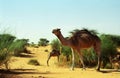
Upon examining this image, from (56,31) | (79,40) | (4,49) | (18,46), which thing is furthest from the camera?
(18,46)

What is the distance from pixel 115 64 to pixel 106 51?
2.23 meters

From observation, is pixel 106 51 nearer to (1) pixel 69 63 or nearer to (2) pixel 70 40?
(1) pixel 69 63

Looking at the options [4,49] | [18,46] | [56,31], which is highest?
[56,31]

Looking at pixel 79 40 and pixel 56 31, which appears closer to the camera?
pixel 56 31

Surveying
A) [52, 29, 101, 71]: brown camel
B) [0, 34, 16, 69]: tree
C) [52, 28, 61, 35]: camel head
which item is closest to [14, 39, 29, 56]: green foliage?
[0, 34, 16, 69]: tree

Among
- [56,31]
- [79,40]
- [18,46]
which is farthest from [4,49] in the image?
[18,46]

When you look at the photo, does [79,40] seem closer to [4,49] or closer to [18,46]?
[4,49]

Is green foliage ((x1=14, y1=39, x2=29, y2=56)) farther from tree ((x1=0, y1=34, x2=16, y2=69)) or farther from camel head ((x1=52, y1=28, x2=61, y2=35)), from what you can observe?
camel head ((x1=52, y1=28, x2=61, y2=35))

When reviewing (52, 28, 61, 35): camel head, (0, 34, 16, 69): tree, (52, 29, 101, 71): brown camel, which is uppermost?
(52, 28, 61, 35): camel head

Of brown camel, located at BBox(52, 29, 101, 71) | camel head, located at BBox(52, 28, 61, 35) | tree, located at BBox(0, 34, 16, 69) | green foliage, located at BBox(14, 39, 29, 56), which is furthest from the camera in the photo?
green foliage, located at BBox(14, 39, 29, 56)

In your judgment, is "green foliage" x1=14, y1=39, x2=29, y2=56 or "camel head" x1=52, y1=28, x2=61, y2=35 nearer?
"camel head" x1=52, y1=28, x2=61, y2=35

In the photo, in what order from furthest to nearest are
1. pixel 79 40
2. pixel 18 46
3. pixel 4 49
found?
1. pixel 18 46
2. pixel 79 40
3. pixel 4 49

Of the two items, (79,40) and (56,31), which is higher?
(56,31)

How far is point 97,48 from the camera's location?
773 inches
